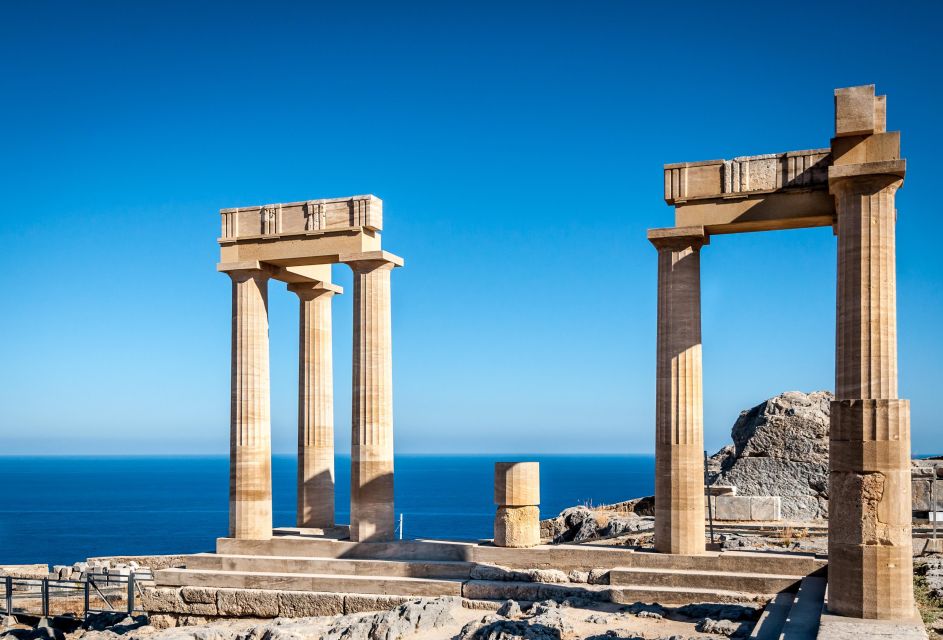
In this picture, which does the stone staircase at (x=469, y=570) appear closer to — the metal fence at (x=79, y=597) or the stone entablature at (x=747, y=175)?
the metal fence at (x=79, y=597)

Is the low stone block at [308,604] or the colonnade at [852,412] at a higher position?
the colonnade at [852,412]

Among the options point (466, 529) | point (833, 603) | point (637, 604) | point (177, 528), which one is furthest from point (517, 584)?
point (177, 528)

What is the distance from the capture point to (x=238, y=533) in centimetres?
2280

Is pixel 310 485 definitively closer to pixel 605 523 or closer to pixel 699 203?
pixel 605 523

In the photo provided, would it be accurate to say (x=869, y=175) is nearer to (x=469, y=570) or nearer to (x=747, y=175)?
(x=747, y=175)

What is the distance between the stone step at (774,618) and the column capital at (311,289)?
1380 cm

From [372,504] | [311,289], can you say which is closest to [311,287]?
[311,289]

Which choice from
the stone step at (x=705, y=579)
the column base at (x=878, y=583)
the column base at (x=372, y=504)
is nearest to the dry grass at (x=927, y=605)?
the column base at (x=878, y=583)

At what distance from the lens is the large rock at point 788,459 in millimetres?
30328

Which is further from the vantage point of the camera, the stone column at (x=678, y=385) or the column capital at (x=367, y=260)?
the column capital at (x=367, y=260)

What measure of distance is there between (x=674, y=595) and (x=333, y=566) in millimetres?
7758

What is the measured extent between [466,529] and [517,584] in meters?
80.1

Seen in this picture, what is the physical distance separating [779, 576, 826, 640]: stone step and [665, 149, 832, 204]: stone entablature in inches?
307

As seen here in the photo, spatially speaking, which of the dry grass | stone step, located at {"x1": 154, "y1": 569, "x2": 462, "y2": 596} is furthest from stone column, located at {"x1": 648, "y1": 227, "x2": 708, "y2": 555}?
stone step, located at {"x1": 154, "y1": 569, "x2": 462, "y2": 596}
